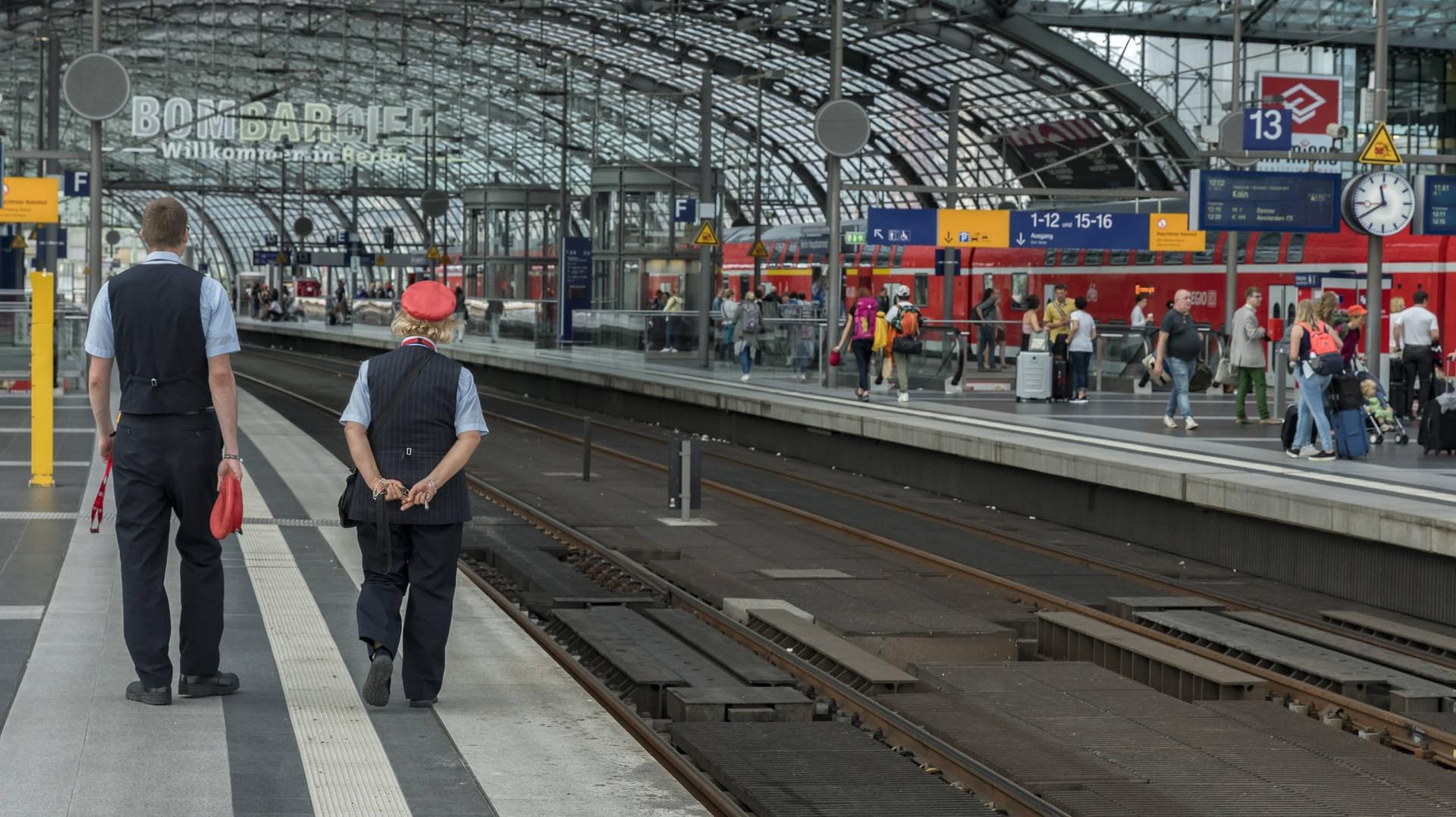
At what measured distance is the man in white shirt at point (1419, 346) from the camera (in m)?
22.9

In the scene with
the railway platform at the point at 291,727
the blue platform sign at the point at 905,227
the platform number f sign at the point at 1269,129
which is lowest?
the railway platform at the point at 291,727

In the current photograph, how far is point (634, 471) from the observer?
21266mm

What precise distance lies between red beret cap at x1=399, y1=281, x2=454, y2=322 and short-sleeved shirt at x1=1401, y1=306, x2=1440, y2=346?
18394mm

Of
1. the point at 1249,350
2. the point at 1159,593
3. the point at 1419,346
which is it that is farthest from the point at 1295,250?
the point at 1159,593

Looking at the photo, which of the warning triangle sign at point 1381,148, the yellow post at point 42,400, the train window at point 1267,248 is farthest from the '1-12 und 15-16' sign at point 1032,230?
the yellow post at point 42,400

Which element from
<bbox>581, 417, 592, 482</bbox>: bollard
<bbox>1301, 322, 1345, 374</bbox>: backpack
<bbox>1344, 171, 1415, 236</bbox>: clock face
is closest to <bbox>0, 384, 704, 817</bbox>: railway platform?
<bbox>581, 417, 592, 482</bbox>: bollard

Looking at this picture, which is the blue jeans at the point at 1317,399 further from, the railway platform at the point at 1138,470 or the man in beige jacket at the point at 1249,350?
the man in beige jacket at the point at 1249,350

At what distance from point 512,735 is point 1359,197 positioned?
15.8 meters

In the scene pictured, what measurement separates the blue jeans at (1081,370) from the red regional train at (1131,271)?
2053 mm

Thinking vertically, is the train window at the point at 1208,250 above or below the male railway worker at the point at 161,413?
above

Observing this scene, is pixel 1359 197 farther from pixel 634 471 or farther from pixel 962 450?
pixel 634 471

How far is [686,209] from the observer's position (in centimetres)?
4197

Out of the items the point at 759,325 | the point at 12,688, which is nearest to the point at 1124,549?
the point at 12,688

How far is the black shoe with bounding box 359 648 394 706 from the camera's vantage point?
7.06 metres
